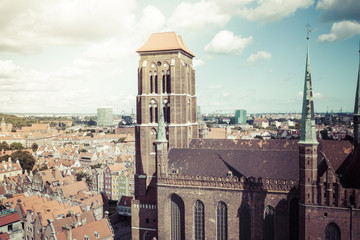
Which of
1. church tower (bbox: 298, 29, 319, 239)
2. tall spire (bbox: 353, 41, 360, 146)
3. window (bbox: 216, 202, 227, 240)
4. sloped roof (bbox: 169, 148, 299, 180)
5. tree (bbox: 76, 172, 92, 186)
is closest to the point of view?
church tower (bbox: 298, 29, 319, 239)

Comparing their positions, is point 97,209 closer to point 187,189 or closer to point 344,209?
point 187,189

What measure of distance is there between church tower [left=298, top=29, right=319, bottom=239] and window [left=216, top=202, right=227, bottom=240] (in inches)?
455

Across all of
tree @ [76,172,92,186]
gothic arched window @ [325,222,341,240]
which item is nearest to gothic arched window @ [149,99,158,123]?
gothic arched window @ [325,222,341,240]

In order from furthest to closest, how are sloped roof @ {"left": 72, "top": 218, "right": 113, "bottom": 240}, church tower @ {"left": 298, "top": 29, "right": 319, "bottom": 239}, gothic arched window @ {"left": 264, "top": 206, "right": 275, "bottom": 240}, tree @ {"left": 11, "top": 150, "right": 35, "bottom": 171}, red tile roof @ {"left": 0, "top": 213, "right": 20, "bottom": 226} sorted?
tree @ {"left": 11, "top": 150, "right": 35, "bottom": 171}
red tile roof @ {"left": 0, "top": 213, "right": 20, "bottom": 226}
sloped roof @ {"left": 72, "top": 218, "right": 113, "bottom": 240}
gothic arched window @ {"left": 264, "top": 206, "right": 275, "bottom": 240}
church tower @ {"left": 298, "top": 29, "right": 319, "bottom": 239}

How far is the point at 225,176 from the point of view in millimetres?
45688

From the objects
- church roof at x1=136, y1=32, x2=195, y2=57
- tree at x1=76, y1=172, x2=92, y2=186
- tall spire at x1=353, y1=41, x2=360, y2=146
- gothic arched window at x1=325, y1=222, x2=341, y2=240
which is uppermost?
church roof at x1=136, y1=32, x2=195, y2=57

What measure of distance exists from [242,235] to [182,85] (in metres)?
26.3

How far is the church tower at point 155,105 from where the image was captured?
2165 inches

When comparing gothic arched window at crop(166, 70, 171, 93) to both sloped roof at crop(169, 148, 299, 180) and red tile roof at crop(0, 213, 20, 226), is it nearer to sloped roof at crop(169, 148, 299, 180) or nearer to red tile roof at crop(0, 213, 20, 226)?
sloped roof at crop(169, 148, 299, 180)

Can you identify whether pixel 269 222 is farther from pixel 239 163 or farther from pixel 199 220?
pixel 199 220

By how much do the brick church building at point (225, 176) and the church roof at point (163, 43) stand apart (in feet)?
0.60

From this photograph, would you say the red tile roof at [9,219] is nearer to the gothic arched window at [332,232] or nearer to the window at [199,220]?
the window at [199,220]

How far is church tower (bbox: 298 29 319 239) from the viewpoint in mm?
35312

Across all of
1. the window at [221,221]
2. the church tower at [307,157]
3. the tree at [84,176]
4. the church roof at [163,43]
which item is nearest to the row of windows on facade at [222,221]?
the window at [221,221]
